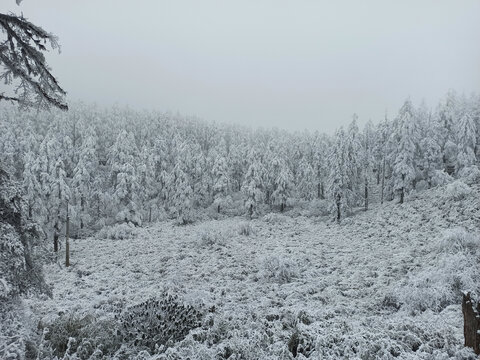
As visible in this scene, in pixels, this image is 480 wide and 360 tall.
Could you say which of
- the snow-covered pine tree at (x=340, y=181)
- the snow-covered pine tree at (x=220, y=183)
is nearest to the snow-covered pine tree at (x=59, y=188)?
the snow-covered pine tree at (x=220, y=183)

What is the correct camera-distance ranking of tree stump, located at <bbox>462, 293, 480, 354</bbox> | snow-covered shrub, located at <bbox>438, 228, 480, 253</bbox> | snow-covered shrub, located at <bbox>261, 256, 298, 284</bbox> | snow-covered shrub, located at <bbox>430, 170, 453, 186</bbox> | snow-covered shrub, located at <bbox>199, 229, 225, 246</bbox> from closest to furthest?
tree stump, located at <bbox>462, 293, 480, 354</bbox> < snow-covered shrub, located at <bbox>438, 228, 480, 253</bbox> < snow-covered shrub, located at <bbox>261, 256, 298, 284</bbox> < snow-covered shrub, located at <bbox>199, 229, 225, 246</bbox> < snow-covered shrub, located at <bbox>430, 170, 453, 186</bbox>

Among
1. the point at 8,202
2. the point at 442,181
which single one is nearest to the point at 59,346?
the point at 8,202

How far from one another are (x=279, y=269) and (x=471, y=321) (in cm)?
1652

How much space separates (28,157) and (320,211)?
4151 centimetres

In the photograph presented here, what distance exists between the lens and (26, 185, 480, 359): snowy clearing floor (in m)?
7.58

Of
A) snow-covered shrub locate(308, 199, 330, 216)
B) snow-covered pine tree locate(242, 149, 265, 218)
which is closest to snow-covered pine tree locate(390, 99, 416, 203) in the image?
snow-covered shrub locate(308, 199, 330, 216)

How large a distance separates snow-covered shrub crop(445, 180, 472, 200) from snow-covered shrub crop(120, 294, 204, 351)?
111 feet

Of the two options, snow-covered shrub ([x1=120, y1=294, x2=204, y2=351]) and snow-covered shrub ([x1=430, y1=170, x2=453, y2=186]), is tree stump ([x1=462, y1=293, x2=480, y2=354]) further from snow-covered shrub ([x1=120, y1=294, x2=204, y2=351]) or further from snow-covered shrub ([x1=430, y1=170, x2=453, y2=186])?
snow-covered shrub ([x1=430, y1=170, x2=453, y2=186])

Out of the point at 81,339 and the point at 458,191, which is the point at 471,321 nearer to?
the point at 81,339

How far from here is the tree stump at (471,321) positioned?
21.7 ft

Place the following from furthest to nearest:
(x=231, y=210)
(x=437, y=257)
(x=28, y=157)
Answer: (x=231, y=210), (x=28, y=157), (x=437, y=257)

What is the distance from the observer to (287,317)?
10.3 metres

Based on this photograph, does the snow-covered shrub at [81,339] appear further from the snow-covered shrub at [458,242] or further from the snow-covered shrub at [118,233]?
the snow-covered shrub at [118,233]

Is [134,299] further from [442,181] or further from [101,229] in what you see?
[442,181]
